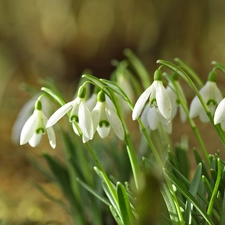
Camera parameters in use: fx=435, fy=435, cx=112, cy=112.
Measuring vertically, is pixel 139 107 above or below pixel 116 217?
above

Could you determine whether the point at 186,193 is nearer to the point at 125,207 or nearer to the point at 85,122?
the point at 125,207

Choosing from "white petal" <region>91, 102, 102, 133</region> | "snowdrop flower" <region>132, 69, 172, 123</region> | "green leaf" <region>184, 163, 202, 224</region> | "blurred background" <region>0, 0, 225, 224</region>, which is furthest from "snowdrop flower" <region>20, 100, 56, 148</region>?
"blurred background" <region>0, 0, 225, 224</region>

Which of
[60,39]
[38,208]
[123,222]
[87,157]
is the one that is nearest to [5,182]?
[38,208]

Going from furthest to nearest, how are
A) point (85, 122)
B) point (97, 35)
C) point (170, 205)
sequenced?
point (97, 35), point (170, 205), point (85, 122)

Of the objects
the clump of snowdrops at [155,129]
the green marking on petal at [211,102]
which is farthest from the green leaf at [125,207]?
the green marking on petal at [211,102]

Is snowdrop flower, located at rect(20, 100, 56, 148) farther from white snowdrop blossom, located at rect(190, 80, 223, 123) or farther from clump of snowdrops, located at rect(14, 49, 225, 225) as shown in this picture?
white snowdrop blossom, located at rect(190, 80, 223, 123)

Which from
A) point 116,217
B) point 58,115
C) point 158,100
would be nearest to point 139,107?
point 158,100

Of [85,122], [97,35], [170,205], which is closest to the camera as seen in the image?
[85,122]
